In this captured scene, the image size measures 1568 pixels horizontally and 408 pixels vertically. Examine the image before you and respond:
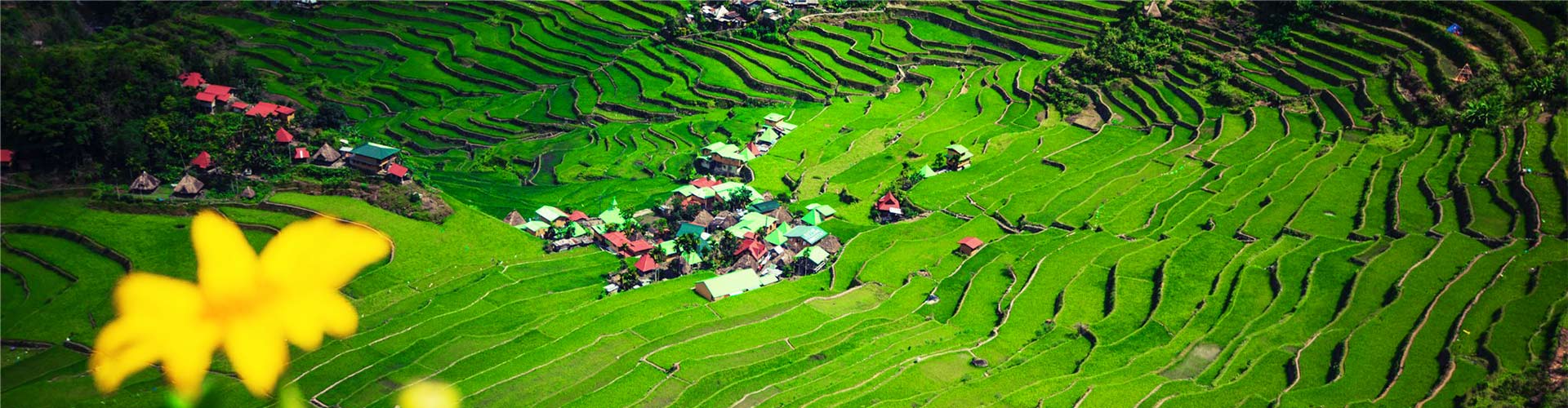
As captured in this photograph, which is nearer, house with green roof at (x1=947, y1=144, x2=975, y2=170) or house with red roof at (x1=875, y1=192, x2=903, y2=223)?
house with red roof at (x1=875, y1=192, x2=903, y2=223)

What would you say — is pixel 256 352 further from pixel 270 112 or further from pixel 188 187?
pixel 270 112

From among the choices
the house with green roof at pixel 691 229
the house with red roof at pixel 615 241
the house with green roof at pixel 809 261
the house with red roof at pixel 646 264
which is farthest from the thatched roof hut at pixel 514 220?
the house with green roof at pixel 809 261

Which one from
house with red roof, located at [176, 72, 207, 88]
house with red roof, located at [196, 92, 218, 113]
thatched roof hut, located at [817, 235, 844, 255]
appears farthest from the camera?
house with red roof, located at [176, 72, 207, 88]

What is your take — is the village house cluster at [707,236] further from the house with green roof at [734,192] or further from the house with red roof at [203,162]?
the house with red roof at [203,162]

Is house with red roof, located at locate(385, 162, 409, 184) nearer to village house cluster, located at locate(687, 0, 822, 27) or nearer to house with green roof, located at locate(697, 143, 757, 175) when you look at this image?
house with green roof, located at locate(697, 143, 757, 175)

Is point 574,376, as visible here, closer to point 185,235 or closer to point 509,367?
point 509,367

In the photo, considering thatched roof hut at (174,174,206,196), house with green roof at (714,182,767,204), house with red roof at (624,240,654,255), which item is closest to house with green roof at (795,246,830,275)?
house with red roof at (624,240,654,255)

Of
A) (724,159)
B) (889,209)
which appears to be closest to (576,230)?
(724,159)

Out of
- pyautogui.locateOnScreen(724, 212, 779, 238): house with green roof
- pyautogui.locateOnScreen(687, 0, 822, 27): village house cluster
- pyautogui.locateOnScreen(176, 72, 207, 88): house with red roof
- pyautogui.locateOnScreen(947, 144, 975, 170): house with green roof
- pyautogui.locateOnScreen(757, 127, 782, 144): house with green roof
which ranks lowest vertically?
pyautogui.locateOnScreen(757, 127, 782, 144): house with green roof
